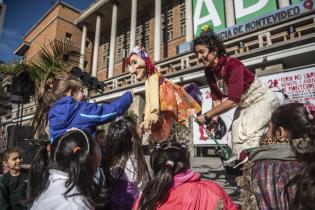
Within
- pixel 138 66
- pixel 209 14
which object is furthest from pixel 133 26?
pixel 138 66

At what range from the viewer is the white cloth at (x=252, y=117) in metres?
1.87

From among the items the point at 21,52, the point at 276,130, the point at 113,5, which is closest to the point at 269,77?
the point at 276,130

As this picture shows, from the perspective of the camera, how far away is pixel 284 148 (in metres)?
1.34

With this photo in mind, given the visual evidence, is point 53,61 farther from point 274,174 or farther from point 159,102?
point 274,174

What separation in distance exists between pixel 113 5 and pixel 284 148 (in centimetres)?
2223

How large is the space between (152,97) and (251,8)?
12318 mm

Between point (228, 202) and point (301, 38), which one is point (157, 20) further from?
point (228, 202)

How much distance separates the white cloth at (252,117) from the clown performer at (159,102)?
66cm

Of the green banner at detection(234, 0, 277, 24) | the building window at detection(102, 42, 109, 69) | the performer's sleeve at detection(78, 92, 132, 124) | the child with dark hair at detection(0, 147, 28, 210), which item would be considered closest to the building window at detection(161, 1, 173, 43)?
the green banner at detection(234, 0, 277, 24)

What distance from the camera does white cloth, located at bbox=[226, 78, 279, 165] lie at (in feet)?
6.13

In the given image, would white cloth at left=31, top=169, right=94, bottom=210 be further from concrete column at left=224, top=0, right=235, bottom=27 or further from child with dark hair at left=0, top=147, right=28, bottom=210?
concrete column at left=224, top=0, right=235, bottom=27

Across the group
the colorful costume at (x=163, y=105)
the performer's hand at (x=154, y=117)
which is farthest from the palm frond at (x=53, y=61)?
the performer's hand at (x=154, y=117)

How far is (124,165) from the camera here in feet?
7.55

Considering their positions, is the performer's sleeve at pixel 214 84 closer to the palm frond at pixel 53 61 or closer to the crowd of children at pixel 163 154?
the crowd of children at pixel 163 154
